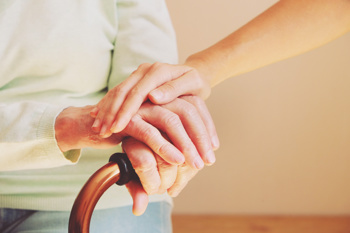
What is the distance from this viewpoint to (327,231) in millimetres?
1509

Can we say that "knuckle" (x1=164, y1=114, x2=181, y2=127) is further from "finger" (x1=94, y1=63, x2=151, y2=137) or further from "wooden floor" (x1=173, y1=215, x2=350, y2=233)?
"wooden floor" (x1=173, y1=215, x2=350, y2=233)

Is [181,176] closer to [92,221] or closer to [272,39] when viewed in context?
[92,221]

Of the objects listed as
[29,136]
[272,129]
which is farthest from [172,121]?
[272,129]

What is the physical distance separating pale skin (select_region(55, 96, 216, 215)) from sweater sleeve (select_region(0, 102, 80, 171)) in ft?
0.05

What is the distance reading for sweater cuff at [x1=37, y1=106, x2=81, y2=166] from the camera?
2.12ft

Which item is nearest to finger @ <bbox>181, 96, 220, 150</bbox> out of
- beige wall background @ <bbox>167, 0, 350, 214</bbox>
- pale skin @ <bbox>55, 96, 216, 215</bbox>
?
pale skin @ <bbox>55, 96, 216, 215</bbox>

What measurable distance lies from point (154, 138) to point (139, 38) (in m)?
0.37

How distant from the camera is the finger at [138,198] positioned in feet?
2.01

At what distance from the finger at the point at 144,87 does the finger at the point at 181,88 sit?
11 mm

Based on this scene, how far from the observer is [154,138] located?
23.9 inches

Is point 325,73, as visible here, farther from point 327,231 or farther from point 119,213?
point 119,213

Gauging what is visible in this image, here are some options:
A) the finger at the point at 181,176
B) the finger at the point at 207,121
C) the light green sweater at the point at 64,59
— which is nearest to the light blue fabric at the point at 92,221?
the light green sweater at the point at 64,59

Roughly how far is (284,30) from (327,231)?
39.7 inches

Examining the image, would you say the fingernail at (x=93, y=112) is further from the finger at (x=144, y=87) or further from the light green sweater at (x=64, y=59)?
the light green sweater at (x=64, y=59)
